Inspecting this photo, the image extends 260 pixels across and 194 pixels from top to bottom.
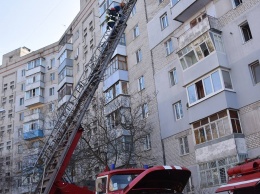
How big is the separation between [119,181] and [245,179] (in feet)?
9.62

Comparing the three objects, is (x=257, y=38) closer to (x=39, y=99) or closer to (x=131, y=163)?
(x=131, y=163)

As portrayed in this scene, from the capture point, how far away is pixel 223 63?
17547mm

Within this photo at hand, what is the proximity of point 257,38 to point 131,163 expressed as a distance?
10.9m

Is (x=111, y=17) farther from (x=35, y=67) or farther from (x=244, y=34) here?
(x=35, y=67)

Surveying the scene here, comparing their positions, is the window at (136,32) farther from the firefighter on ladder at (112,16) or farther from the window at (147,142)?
the firefighter on ladder at (112,16)

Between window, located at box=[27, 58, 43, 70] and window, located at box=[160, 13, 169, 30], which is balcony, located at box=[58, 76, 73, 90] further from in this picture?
window, located at box=[160, 13, 169, 30]

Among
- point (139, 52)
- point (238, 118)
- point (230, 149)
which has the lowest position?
point (230, 149)

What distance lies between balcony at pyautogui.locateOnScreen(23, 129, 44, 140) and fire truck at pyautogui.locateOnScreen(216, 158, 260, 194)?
30226mm

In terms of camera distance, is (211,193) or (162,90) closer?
(211,193)

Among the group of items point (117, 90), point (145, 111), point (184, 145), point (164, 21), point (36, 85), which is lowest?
point (184, 145)

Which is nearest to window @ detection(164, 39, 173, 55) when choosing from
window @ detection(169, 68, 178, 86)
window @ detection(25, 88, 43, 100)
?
window @ detection(169, 68, 178, 86)

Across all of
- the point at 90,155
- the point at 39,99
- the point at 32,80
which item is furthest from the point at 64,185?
the point at 32,80

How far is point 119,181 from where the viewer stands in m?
7.82

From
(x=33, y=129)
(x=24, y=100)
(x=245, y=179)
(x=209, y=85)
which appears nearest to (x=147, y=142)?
(x=209, y=85)
